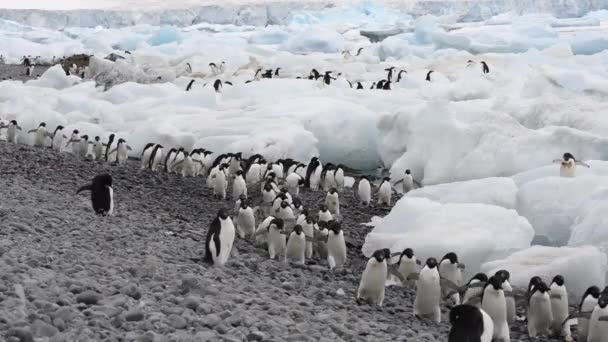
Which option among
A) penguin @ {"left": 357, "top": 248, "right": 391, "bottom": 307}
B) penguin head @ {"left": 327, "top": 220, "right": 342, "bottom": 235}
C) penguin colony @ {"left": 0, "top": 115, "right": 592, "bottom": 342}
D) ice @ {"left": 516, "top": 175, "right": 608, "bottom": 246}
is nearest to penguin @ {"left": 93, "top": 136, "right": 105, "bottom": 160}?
penguin colony @ {"left": 0, "top": 115, "right": 592, "bottom": 342}

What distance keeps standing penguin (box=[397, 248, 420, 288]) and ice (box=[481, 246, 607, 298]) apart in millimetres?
775

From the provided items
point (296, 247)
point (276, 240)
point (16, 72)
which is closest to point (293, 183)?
point (276, 240)

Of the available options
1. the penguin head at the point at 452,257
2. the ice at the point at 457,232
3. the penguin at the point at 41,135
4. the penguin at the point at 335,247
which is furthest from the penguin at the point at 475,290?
the penguin at the point at 41,135

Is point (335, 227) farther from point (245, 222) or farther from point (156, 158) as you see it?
point (156, 158)

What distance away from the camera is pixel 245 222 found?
25.7 feet

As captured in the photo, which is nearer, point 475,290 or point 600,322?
point 600,322

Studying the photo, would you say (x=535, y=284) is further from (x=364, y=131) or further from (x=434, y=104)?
(x=364, y=131)

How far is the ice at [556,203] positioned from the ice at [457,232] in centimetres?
64

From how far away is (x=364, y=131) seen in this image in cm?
1368

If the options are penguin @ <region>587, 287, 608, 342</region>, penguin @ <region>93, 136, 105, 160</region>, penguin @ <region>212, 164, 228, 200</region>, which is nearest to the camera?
penguin @ <region>587, 287, 608, 342</region>

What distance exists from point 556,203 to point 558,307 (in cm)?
259

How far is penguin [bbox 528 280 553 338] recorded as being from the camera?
5547 millimetres

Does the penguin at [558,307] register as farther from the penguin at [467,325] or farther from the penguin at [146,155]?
the penguin at [146,155]

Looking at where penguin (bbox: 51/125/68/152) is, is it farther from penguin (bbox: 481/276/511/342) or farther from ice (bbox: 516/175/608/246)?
penguin (bbox: 481/276/511/342)
